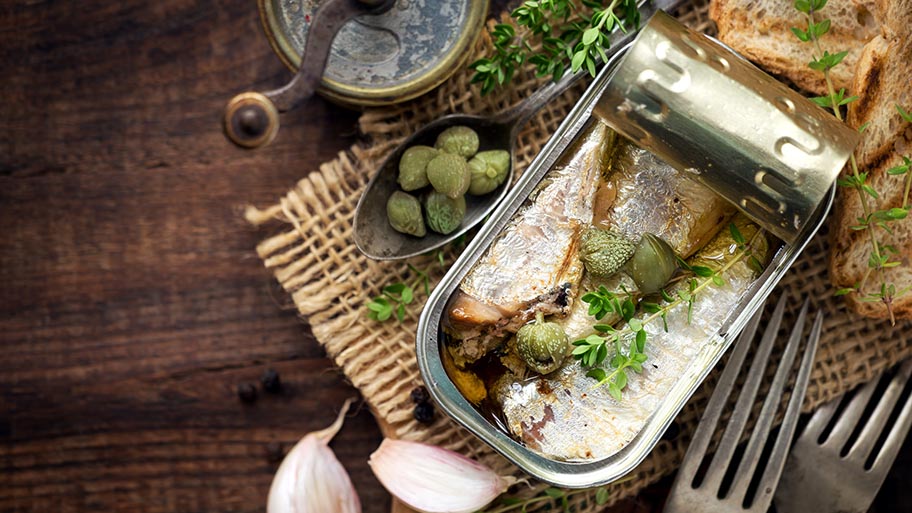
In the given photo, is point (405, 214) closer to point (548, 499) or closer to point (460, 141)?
point (460, 141)

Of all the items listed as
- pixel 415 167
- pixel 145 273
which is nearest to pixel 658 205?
pixel 415 167

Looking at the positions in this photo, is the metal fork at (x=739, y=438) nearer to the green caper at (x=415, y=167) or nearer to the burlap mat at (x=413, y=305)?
the burlap mat at (x=413, y=305)

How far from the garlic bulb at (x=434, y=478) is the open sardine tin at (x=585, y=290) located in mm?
168

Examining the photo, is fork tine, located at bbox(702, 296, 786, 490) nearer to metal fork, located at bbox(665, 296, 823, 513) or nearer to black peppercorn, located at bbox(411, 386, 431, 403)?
metal fork, located at bbox(665, 296, 823, 513)

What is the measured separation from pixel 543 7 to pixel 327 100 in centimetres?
44

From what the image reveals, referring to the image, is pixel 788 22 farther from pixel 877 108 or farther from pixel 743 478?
pixel 743 478

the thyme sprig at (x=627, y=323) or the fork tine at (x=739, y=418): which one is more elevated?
the thyme sprig at (x=627, y=323)

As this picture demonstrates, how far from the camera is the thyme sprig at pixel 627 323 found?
112 cm

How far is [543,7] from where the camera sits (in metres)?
1.21

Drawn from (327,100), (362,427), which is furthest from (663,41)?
(362,427)

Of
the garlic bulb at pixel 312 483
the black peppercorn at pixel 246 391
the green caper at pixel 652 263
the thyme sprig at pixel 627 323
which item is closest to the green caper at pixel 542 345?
the thyme sprig at pixel 627 323

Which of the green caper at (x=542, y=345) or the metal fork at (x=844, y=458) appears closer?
the green caper at (x=542, y=345)

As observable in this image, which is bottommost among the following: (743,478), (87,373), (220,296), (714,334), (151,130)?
(87,373)

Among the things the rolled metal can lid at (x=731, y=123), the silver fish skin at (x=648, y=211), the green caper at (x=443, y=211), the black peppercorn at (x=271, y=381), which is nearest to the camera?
the rolled metal can lid at (x=731, y=123)
